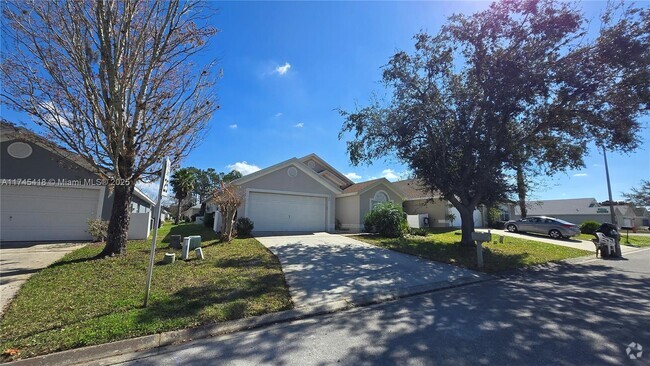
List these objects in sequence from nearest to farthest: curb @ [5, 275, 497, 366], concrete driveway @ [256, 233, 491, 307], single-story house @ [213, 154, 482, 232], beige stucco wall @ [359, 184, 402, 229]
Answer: curb @ [5, 275, 497, 366], concrete driveway @ [256, 233, 491, 307], single-story house @ [213, 154, 482, 232], beige stucco wall @ [359, 184, 402, 229]

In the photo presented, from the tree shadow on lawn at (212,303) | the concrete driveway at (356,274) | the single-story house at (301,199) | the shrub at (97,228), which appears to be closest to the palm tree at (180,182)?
the single-story house at (301,199)

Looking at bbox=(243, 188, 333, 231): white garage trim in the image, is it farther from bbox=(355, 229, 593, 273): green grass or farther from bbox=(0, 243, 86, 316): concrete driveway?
bbox=(0, 243, 86, 316): concrete driveway

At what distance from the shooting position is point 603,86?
10766 millimetres

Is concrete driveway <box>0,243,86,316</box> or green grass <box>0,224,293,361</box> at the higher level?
concrete driveway <box>0,243,86,316</box>

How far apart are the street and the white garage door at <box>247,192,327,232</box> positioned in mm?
11820

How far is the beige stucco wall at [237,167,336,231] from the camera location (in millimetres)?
16219

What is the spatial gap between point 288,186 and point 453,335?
14067 mm

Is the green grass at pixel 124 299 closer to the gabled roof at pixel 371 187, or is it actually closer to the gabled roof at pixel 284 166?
the gabled roof at pixel 284 166

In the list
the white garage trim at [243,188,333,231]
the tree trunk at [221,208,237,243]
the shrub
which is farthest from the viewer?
the white garage trim at [243,188,333,231]

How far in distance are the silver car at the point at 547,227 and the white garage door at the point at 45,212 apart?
1073 inches

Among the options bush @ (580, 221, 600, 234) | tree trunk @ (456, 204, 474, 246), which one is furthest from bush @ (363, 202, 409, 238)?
bush @ (580, 221, 600, 234)

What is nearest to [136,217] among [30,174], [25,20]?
[30,174]

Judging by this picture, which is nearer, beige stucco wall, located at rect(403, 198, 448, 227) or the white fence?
the white fence

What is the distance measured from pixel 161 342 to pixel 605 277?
11.6m
